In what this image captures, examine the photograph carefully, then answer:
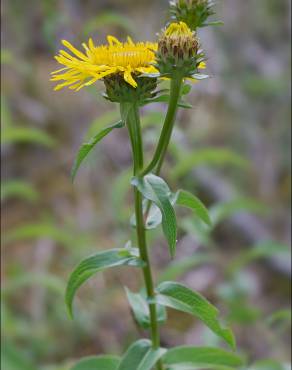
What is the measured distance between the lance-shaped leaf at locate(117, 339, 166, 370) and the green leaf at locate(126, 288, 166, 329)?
29 millimetres

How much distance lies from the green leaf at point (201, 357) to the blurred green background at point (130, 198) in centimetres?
24

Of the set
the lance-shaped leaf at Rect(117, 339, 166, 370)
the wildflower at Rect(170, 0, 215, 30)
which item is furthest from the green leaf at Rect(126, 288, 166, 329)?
the wildflower at Rect(170, 0, 215, 30)

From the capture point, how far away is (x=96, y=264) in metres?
0.76

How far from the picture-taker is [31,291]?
1876mm

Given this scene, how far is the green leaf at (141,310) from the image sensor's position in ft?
2.72

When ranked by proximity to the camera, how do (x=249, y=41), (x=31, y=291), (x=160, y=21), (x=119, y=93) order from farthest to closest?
(x=160, y=21)
(x=249, y=41)
(x=31, y=291)
(x=119, y=93)

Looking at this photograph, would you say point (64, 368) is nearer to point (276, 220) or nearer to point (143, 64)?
point (143, 64)

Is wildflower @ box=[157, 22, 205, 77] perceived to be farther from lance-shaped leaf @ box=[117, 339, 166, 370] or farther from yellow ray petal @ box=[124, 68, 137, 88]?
lance-shaped leaf @ box=[117, 339, 166, 370]

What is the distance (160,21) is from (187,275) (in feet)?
5.74

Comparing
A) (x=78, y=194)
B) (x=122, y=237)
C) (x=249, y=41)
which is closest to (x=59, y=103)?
(x=78, y=194)

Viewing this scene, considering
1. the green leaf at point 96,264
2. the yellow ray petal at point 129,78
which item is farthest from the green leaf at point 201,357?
the yellow ray petal at point 129,78

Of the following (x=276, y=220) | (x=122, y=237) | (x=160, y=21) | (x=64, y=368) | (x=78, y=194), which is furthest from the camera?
(x=160, y=21)

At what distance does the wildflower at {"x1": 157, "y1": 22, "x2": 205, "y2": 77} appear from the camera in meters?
0.66

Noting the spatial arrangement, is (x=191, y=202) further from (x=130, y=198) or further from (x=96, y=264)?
(x=130, y=198)
